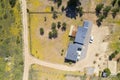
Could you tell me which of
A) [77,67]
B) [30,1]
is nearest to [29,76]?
[77,67]

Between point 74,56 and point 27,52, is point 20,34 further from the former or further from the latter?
point 74,56

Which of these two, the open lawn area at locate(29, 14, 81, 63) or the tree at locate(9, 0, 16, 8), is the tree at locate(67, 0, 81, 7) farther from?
the tree at locate(9, 0, 16, 8)

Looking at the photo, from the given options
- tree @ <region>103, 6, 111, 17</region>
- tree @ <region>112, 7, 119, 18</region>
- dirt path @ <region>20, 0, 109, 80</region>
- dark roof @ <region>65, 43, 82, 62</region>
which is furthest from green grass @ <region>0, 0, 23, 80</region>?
tree @ <region>112, 7, 119, 18</region>

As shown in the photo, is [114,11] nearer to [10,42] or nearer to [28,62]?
[28,62]

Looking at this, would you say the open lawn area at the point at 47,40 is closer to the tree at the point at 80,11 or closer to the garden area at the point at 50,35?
the garden area at the point at 50,35

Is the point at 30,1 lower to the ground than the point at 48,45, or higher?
higher
